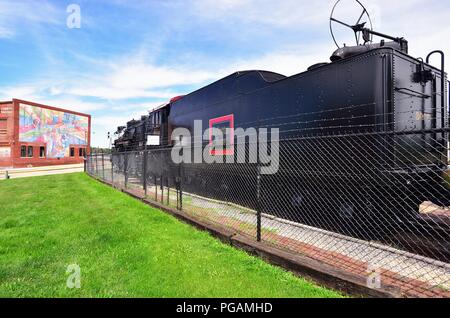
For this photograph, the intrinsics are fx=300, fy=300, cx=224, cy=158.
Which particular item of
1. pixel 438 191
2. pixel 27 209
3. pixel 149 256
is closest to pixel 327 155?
pixel 438 191

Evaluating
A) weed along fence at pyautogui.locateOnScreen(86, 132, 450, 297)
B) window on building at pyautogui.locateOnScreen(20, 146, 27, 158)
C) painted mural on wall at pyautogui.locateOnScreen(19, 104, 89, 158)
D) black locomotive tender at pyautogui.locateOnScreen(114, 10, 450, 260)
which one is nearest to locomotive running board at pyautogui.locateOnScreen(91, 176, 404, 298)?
weed along fence at pyautogui.locateOnScreen(86, 132, 450, 297)

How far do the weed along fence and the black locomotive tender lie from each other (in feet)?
0.08

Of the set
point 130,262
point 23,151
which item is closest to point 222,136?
point 130,262

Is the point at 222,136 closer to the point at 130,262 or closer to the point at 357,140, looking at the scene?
the point at 357,140

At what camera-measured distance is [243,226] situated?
6188 millimetres

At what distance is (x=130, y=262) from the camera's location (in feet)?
13.2

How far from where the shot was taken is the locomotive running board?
3.00 m

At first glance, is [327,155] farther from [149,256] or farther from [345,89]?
[149,256]

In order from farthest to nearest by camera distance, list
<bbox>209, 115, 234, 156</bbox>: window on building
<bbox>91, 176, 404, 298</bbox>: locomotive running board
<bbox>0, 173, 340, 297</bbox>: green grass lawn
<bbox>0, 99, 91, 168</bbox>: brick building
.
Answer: <bbox>0, 99, 91, 168</bbox>: brick building
<bbox>209, 115, 234, 156</bbox>: window on building
<bbox>0, 173, 340, 297</bbox>: green grass lawn
<bbox>91, 176, 404, 298</bbox>: locomotive running board

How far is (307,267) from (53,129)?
49481 mm

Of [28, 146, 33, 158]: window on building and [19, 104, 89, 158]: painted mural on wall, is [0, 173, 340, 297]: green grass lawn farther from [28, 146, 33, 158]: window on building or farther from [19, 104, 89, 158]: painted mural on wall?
[19, 104, 89, 158]: painted mural on wall

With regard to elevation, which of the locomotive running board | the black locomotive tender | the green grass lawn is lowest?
the green grass lawn

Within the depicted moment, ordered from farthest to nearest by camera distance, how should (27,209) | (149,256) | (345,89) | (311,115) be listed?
(27,209) < (311,115) < (345,89) < (149,256)
